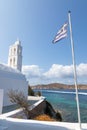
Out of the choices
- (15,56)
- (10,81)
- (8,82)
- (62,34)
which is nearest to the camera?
(62,34)

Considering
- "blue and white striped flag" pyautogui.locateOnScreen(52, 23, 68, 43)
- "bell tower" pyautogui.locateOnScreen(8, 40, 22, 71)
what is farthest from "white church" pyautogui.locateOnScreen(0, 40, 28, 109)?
"bell tower" pyautogui.locateOnScreen(8, 40, 22, 71)

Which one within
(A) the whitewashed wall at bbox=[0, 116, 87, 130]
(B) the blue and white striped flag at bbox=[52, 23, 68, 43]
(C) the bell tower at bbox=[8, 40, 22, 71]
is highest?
(C) the bell tower at bbox=[8, 40, 22, 71]

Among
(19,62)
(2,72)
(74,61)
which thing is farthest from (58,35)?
(19,62)

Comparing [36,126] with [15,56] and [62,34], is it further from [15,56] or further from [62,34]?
[15,56]

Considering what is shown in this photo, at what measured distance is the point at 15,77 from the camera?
2248 centimetres

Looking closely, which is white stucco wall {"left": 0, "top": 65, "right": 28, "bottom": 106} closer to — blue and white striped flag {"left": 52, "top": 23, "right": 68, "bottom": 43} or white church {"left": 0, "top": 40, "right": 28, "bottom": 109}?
white church {"left": 0, "top": 40, "right": 28, "bottom": 109}

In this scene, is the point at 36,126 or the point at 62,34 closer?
the point at 36,126

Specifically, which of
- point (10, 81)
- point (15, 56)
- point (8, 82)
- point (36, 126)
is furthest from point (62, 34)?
point (15, 56)

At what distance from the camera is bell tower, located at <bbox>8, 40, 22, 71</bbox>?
34.9m

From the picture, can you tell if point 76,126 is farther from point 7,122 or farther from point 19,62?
point 19,62

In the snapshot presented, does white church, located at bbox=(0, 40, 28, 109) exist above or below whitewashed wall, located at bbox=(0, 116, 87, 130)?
above

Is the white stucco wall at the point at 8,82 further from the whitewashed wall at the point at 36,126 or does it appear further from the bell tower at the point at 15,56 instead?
the whitewashed wall at the point at 36,126

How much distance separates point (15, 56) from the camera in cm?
3509

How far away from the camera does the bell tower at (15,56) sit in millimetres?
34906
